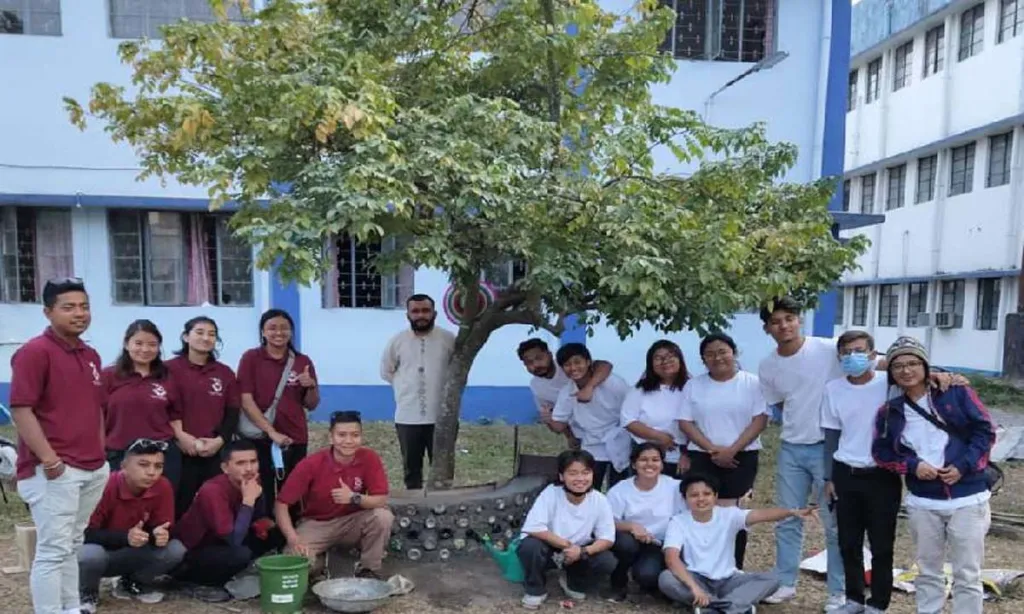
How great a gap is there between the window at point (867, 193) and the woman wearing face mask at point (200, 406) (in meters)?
18.5

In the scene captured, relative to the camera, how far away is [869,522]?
3770mm

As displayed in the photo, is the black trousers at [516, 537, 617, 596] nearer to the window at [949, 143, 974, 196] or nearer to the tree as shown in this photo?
the tree

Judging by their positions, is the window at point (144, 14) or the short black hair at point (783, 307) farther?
the window at point (144, 14)

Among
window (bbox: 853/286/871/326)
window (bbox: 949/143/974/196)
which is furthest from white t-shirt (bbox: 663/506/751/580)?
window (bbox: 853/286/871/326)

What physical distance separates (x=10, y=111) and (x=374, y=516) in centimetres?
712

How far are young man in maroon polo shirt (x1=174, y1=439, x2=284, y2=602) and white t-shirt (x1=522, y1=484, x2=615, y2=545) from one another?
1551 mm

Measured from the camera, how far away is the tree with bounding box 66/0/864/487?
11.7ft

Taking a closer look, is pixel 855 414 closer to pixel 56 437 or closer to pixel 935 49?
pixel 56 437

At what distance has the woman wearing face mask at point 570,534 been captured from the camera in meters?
4.12

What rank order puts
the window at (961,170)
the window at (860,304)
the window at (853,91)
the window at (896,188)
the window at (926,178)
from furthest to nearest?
the window at (860,304), the window at (853,91), the window at (896,188), the window at (926,178), the window at (961,170)

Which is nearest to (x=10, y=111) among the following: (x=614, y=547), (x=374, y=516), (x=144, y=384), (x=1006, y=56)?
(x=144, y=384)

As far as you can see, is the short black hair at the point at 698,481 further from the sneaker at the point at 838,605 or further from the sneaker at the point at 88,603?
the sneaker at the point at 88,603

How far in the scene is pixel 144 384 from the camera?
4176 millimetres

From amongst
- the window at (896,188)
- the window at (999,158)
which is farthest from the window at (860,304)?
the window at (999,158)
